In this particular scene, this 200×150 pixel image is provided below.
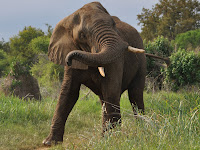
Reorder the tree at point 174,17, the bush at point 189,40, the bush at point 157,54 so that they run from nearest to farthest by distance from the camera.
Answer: the bush at point 157,54
the bush at point 189,40
the tree at point 174,17

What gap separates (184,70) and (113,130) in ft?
23.2

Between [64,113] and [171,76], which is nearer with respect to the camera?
[64,113]

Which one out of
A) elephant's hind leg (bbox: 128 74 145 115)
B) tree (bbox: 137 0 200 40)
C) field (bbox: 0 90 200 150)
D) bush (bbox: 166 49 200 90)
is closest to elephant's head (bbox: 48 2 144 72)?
field (bbox: 0 90 200 150)

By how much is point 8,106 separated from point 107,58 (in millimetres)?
3776

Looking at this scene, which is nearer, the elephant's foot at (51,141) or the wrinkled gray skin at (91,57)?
the wrinkled gray skin at (91,57)

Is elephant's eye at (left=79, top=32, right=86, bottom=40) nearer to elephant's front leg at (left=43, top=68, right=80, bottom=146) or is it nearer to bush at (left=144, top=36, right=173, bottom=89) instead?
elephant's front leg at (left=43, top=68, right=80, bottom=146)

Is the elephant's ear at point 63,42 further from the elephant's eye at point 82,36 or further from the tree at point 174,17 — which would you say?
the tree at point 174,17

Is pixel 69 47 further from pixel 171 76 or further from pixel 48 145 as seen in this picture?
pixel 171 76

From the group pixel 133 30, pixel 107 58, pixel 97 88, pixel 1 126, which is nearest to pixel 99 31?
pixel 107 58

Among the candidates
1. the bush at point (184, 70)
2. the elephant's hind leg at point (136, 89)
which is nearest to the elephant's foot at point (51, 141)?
the elephant's hind leg at point (136, 89)

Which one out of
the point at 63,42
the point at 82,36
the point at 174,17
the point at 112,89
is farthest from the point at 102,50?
the point at 174,17

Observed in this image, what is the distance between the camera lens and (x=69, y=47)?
4109 mm

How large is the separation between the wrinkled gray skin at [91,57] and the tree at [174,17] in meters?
24.0

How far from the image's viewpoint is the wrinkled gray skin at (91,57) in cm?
356
